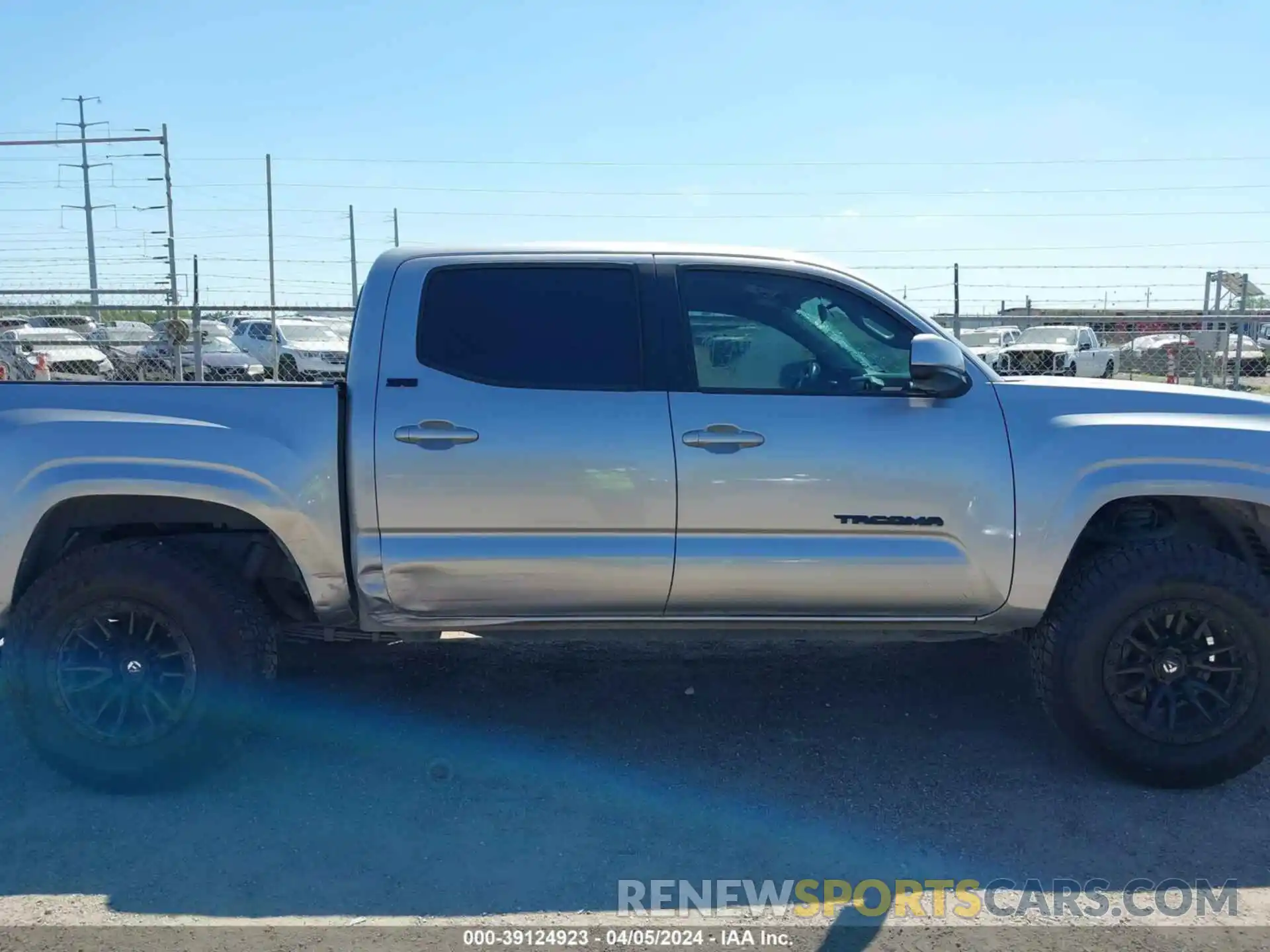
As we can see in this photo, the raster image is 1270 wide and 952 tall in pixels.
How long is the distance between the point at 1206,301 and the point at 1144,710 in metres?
12.8

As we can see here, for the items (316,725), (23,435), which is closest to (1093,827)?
(316,725)

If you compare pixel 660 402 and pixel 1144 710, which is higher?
pixel 660 402

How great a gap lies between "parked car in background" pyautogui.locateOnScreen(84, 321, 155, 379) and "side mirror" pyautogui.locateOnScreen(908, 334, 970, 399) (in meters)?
10.6

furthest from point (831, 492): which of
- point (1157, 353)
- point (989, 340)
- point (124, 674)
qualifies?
point (989, 340)

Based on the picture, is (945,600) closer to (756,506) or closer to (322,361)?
(756,506)

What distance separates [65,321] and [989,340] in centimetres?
1623

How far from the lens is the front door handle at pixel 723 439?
384 cm

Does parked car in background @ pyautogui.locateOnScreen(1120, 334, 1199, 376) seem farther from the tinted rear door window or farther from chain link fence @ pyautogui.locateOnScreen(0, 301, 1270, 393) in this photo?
the tinted rear door window

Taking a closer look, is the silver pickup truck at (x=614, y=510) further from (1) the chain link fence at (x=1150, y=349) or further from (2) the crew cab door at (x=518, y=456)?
(1) the chain link fence at (x=1150, y=349)

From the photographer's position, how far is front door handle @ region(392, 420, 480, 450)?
3826 millimetres

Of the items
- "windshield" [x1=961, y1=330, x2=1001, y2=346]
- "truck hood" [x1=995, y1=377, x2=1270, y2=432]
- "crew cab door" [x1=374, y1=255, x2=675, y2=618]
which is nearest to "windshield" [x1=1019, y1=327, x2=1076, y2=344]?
"windshield" [x1=961, y1=330, x2=1001, y2=346]

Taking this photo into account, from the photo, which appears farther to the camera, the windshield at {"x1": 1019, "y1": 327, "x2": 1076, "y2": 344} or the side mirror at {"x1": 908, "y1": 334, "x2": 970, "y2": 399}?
the windshield at {"x1": 1019, "y1": 327, "x2": 1076, "y2": 344}

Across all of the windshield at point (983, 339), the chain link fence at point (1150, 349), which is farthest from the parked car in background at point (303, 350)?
the windshield at point (983, 339)

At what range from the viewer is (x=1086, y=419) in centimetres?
391
